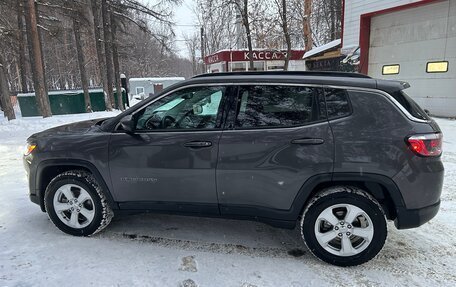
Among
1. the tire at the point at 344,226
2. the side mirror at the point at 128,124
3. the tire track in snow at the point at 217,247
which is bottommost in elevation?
the tire track in snow at the point at 217,247

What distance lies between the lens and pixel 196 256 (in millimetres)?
3236

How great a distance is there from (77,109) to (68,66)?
28.6 m

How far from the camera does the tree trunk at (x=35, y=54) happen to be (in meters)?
13.2

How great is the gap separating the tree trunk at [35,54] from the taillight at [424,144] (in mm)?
14914

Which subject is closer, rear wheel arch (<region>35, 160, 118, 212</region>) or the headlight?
rear wheel arch (<region>35, 160, 118, 212</region>)

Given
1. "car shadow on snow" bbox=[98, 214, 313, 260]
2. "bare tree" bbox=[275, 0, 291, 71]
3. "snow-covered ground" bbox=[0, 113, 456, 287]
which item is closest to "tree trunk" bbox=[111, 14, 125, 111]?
"bare tree" bbox=[275, 0, 291, 71]

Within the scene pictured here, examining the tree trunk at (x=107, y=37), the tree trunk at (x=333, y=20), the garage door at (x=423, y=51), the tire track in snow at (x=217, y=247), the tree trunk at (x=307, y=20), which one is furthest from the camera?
the tree trunk at (x=333, y=20)

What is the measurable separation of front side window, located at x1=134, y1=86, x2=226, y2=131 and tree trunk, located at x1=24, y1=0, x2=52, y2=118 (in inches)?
510

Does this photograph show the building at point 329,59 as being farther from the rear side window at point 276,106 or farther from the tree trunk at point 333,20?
the rear side window at point 276,106

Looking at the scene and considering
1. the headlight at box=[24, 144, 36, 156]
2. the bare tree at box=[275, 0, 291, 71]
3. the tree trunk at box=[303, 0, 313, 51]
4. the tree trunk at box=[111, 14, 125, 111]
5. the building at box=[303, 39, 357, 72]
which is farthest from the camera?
the tree trunk at box=[303, 0, 313, 51]

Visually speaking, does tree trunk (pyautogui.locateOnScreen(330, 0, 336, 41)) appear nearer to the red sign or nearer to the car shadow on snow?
the red sign

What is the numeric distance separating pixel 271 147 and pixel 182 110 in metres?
1.06

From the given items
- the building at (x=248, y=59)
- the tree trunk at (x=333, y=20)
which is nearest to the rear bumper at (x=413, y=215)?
the building at (x=248, y=59)

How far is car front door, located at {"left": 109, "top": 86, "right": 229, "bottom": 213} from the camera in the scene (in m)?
3.18
